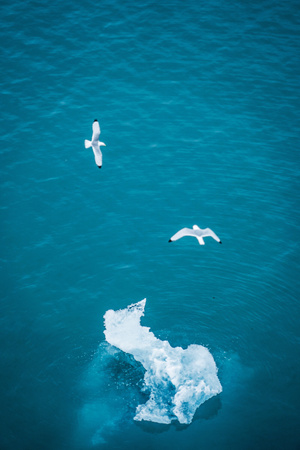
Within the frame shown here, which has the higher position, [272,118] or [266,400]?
[272,118]

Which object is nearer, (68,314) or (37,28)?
(68,314)

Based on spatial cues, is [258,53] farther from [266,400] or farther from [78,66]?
[266,400]

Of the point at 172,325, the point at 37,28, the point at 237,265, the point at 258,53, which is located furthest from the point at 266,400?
the point at 37,28

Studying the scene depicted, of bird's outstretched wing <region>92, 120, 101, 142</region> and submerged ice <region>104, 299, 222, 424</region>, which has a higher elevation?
bird's outstretched wing <region>92, 120, 101, 142</region>

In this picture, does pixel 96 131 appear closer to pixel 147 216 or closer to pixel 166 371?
pixel 147 216

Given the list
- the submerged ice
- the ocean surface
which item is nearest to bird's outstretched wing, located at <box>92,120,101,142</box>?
the ocean surface

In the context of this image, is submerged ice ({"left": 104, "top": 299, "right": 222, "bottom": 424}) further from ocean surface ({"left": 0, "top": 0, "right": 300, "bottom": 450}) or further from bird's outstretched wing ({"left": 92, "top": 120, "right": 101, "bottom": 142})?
bird's outstretched wing ({"left": 92, "top": 120, "right": 101, "bottom": 142})

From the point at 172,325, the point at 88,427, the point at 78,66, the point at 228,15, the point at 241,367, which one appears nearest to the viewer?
the point at 88,427
